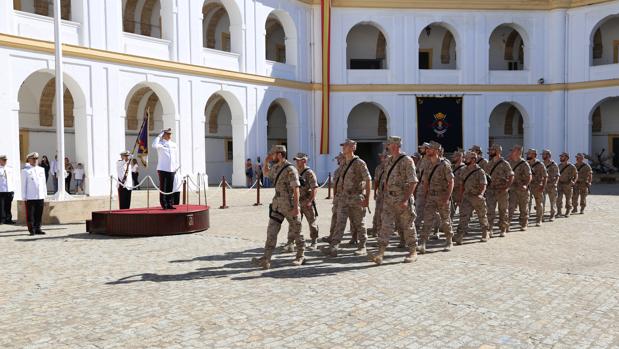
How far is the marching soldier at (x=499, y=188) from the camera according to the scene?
445 inches

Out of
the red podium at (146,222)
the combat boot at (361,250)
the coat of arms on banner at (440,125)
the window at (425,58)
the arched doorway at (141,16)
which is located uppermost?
the arched doorway at (141,16)

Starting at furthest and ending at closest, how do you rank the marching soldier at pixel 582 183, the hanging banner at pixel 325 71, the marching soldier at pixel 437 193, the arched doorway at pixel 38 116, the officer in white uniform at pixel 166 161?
the hanging banner at pixel 325 71, the arched doorway at pixel 38 116, the marching soldier at pixel 582 183, the officer in white uniform at pixel 166 161, the marching soldier at pixel 437 193

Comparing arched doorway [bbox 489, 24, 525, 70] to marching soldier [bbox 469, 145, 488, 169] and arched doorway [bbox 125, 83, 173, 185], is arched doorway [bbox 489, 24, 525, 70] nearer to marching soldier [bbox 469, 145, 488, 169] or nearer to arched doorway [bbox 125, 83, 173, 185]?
arched doorway [bbox 125, 83, 173, 185]

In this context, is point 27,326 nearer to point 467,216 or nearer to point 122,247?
point 122,247

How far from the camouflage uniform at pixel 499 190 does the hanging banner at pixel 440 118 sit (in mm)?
17626

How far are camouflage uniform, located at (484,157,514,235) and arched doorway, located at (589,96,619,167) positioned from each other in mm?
21563

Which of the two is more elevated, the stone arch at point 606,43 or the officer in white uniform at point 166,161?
the stone arch at point 606,43

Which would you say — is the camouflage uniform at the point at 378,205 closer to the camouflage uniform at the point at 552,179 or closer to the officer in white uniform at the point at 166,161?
the officer in white uniform at the point at 166,161

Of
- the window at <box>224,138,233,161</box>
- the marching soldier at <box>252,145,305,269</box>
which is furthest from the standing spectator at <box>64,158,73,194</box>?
the marching soldier at <box>252,145,305,269</box>

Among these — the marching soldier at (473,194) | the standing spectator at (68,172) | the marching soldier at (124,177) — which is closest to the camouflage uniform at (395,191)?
the marching soldier at (473,194)

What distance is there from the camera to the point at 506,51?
105 feet

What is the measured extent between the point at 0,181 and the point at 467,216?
33.6 feet

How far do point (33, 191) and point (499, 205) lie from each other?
925 cm

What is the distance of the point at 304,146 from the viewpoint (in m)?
28.0
